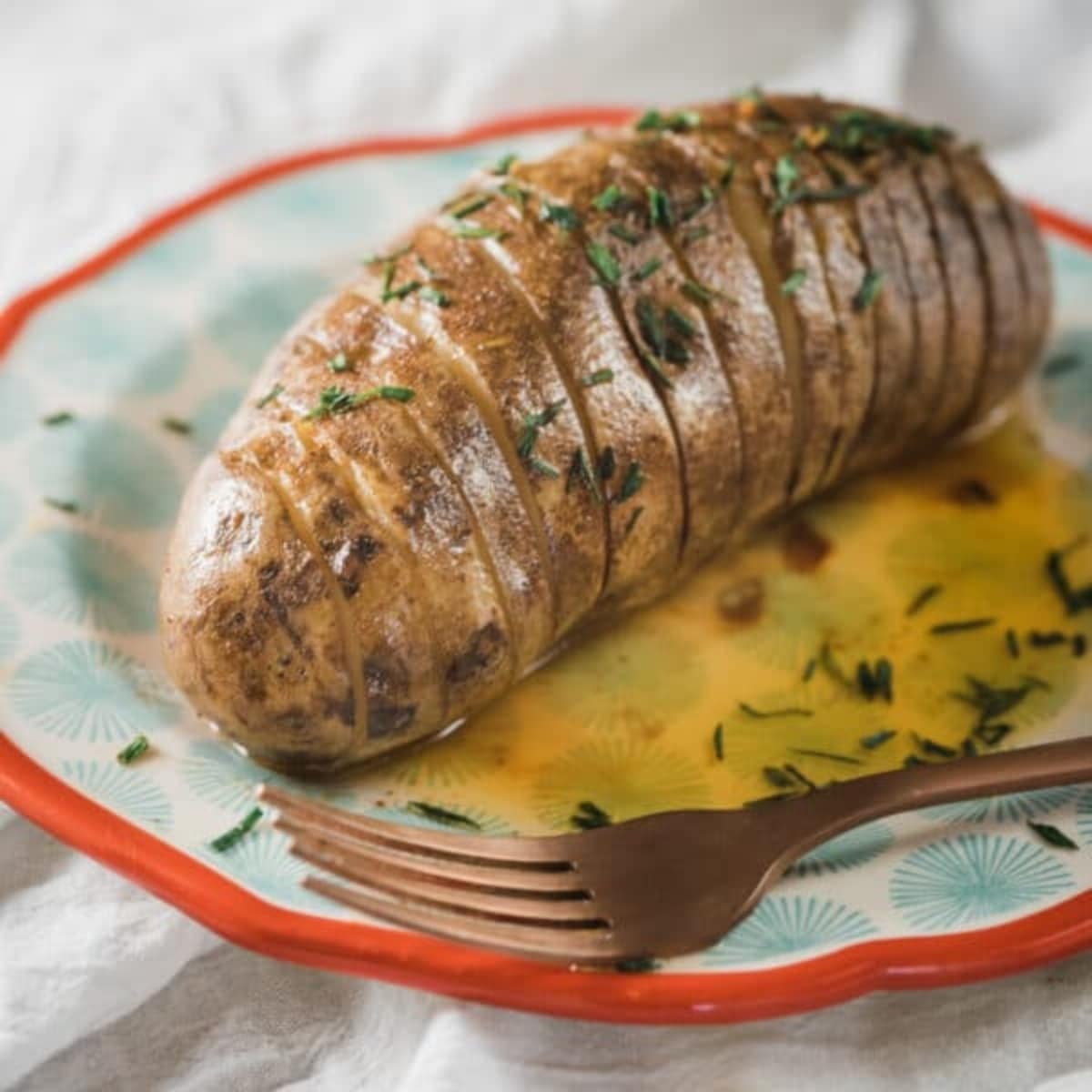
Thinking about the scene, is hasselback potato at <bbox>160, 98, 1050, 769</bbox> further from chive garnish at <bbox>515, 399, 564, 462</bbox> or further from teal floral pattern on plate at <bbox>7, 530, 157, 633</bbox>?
teal floral pattern on plate at <bbox>7, 530, 157, 633</bbox>

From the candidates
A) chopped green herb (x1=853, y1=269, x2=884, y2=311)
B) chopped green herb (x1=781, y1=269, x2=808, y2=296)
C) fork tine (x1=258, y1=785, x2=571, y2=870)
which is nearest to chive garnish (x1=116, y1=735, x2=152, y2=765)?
fork tine (x1=258, y1=785, x2=571, y2=870)

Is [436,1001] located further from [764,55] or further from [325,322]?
[764,55]

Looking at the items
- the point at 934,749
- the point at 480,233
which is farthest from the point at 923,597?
the point at 480,233

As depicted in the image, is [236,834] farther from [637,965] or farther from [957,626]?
[957,626]

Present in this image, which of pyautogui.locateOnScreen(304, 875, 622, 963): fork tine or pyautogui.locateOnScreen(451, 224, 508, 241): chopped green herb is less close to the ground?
pyautogui.locateOnScreen(451, 224, 508, 241): chopped green herb

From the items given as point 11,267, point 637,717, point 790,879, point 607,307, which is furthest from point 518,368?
point 11,267

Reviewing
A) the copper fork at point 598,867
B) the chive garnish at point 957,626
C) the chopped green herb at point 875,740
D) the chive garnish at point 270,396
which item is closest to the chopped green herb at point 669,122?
the chive garnish at point 270,396

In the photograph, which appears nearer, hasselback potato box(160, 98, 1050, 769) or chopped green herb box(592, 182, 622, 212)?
hasselback potato box(160, 98, 1050, 769)
